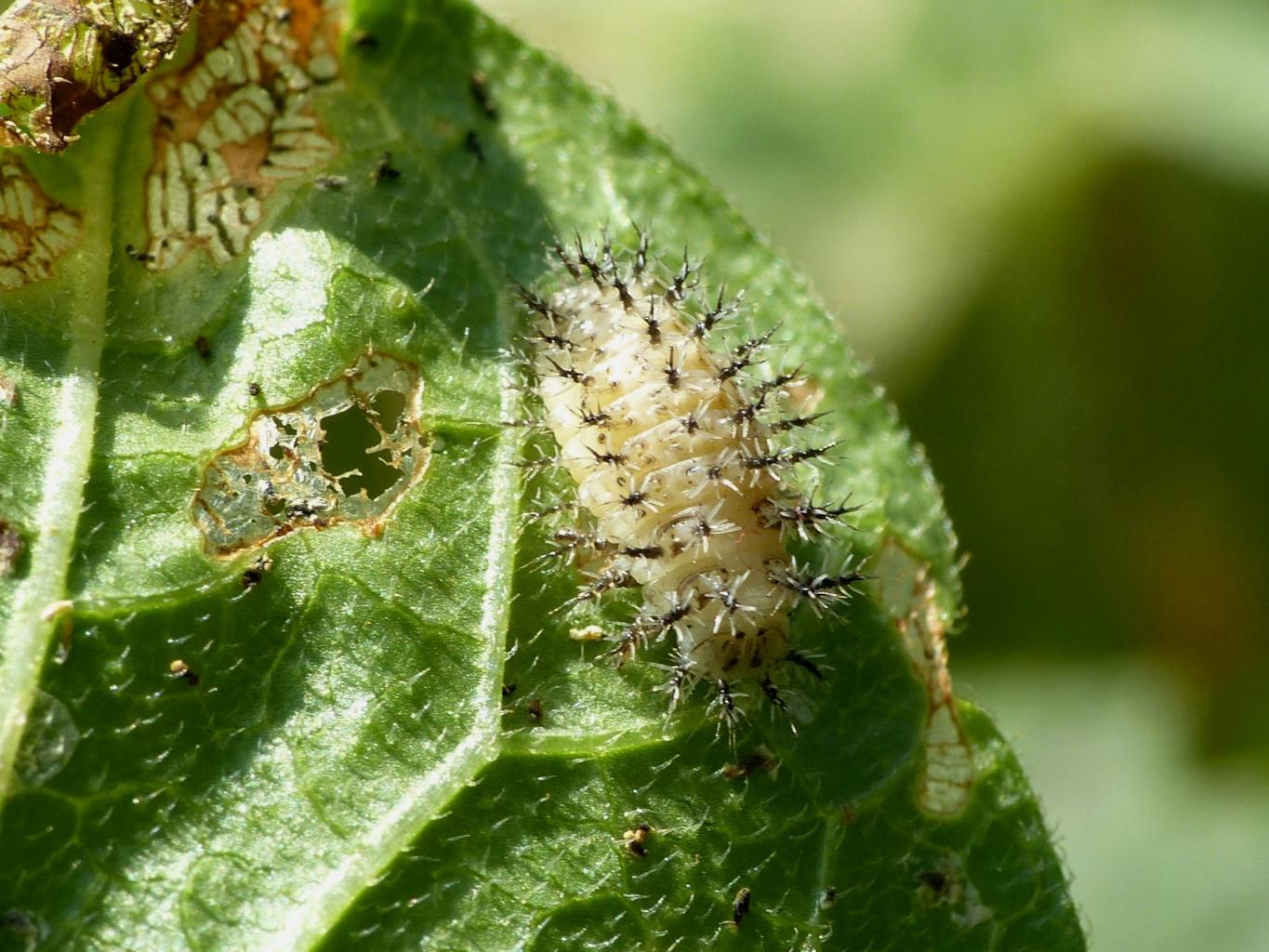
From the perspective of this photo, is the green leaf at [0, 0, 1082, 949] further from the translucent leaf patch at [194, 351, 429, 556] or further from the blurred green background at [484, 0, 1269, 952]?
the blurred green background at [484, 0, 1269, 952]

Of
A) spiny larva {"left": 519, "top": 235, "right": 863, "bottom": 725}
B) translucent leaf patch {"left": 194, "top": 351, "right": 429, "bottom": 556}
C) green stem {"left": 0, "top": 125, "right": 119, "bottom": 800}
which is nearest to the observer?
green stem {"left": 0, "top": 125, "right": 119, "bottom": 800}

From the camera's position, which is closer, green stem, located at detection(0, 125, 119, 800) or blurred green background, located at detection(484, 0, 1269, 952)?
green stem, located at detection(0, 125, 119, 800)

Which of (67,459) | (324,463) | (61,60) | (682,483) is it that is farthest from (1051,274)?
(67,459)

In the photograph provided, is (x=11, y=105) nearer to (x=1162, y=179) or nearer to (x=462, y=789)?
(x=462, y=789)

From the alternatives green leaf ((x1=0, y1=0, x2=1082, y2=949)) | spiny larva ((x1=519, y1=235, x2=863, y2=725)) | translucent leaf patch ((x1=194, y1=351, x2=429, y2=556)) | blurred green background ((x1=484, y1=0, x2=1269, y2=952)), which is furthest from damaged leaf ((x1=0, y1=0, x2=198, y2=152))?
blurred green background ((x1=484, y1=0, x2=1269, y2=952))

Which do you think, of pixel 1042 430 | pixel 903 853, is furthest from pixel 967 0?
pixel 903 853

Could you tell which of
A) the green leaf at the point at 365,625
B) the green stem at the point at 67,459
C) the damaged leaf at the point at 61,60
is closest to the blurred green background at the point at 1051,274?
the green leaf at the point at 365,625
